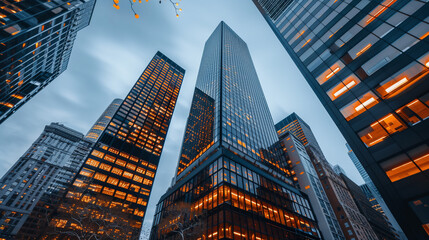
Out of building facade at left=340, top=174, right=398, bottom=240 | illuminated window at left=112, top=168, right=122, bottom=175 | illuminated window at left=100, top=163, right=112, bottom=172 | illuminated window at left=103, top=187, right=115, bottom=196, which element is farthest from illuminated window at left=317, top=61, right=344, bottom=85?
building facade at left=340, top=174, right=398, bottom=240

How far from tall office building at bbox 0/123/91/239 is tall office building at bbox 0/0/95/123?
5759cm

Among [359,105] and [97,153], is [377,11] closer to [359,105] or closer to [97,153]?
[359,105]

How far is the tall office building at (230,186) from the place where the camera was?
3047 centimetres

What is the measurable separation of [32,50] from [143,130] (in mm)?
61189

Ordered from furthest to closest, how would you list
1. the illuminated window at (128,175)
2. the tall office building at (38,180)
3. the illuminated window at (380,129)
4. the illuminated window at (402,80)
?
the tall office building at (38,180) → the illuminated window at (128,175) → the illuminated window at (380,129) → the illuminated window at (402,80)

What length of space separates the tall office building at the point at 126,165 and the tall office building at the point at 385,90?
50236 mm

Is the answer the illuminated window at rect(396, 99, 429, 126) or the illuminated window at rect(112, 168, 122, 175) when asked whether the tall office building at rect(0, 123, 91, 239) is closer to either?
the illuminated window at rect(112, 168, 122, 175)

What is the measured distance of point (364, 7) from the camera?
715 inches

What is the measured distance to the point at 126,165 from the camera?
8231cm

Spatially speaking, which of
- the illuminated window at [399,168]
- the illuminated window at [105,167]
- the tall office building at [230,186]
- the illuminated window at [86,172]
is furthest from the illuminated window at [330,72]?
the illuminated window at [105,167]

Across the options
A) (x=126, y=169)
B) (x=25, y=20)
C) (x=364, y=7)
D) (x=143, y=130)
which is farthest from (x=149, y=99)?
(x=364, y=7)

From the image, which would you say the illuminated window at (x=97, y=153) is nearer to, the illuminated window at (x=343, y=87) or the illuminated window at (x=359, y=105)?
the illuminated window at (x=343, y=87)

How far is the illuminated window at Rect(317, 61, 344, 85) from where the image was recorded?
18.1 metres

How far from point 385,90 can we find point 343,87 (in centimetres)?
343
